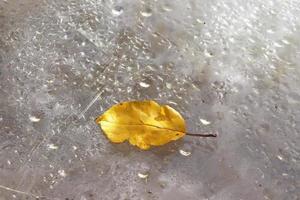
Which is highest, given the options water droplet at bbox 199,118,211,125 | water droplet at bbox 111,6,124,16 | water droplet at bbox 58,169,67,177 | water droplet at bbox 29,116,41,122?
water droplet at bbox 111,6,124,16

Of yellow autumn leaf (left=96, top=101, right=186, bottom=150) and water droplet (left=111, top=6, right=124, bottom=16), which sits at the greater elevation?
water droplet (left=111, top=6, right=124, bottom=16)

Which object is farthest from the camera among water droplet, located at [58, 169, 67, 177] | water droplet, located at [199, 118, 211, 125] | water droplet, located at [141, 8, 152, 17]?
water droplet, located at [141, 8, 152, 17]

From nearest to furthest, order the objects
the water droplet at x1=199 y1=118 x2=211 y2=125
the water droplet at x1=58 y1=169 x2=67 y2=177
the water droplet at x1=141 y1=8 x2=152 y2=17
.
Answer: the water droplet at x1=58 y1=169 x2=67 y2=177 < the water droplet at x1=199 y1=118 x2=211 y2=125 < the water droplet at x1=141 y1=8 x2=152 y2=17

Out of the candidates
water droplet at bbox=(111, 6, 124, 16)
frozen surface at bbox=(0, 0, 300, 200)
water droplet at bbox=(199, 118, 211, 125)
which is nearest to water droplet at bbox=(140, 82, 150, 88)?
frozen surface at bbox=(0, 0, 300, 200)

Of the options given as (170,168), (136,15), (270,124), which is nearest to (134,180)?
(170,168)

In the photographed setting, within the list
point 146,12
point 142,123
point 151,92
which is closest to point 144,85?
point 151,92

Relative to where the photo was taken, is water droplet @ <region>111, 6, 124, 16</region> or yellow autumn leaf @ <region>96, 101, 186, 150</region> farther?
water droplet @ <region>111, 6, 124, 16</region>

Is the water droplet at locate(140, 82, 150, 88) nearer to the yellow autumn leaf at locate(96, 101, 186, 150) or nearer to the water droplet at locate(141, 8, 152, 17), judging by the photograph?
the yellow autumn leaf at locate(96, 101, 186, 150)
